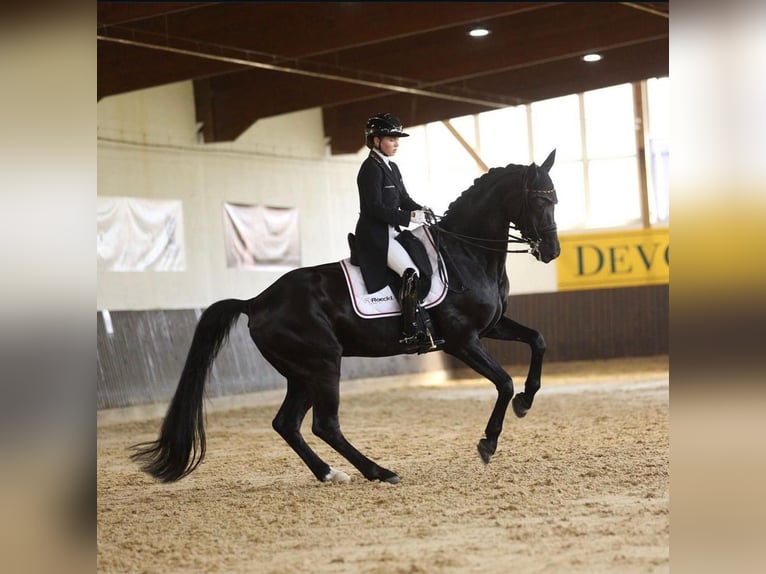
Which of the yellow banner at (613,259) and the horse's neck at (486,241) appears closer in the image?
the horse's neck at (486,241)

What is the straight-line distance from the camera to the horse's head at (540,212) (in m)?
6.35

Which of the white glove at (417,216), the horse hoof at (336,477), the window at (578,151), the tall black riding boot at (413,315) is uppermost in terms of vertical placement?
the window at (578,151)

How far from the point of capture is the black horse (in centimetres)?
613

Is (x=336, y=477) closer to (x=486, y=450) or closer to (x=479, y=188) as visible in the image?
(x=486, y=450)

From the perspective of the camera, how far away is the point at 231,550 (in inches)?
175

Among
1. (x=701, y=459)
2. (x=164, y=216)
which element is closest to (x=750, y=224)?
(x=701, y=459)

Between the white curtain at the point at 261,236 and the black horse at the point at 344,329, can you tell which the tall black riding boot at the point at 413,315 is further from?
the white curtain at the point at 261,236

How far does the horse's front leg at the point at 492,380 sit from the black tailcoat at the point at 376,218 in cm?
64

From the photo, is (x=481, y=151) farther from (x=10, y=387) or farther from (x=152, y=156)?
A: (x=10, y=387)

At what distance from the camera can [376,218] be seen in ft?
20.5

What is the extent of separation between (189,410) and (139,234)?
7.69 meters

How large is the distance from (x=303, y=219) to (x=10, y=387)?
1293 cm

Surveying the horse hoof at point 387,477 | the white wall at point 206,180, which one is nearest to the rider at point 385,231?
the horse hoof at point 387,477

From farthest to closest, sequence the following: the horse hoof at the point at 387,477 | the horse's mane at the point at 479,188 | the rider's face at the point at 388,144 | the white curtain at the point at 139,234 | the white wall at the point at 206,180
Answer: the white wall at the point at 206,180 < the white curtain at the point at 139,234 < the horse's mane at the point at 479,188 < the rider's face at the point at 388,144 < the horse hoof at the point at 387,477
